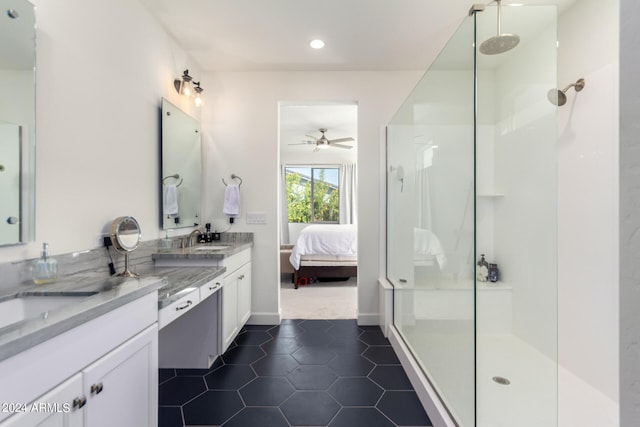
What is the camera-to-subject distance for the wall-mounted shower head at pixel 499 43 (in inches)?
61.3

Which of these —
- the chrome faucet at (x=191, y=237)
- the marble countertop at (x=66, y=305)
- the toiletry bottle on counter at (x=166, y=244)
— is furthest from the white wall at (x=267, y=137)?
the marble countertop at (x=66, y=305)

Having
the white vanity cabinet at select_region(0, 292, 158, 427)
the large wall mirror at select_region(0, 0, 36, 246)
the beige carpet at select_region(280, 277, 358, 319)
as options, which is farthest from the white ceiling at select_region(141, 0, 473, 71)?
the beige carpet at select_region(280, 277, 358, 319)

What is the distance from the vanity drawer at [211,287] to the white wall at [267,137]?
3.07 feet

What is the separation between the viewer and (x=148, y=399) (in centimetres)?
126

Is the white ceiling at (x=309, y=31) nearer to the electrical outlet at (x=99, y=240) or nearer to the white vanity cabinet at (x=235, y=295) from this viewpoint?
the electrical outlet at (x=99, y=240)

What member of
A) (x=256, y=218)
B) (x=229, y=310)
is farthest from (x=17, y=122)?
(x=256, y=218)

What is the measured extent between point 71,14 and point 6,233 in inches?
46.7

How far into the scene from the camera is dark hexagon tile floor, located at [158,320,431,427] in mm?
1644

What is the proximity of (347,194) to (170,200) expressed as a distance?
519cm

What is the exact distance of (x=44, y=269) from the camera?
1.27m

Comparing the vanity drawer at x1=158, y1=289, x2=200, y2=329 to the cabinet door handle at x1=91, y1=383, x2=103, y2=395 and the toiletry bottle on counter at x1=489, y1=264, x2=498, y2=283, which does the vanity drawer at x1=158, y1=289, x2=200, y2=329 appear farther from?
the toiletry bottle on counter at x1=489, y1=264, x2=498, y2=283

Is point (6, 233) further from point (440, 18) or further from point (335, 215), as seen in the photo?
point (335, 215)
